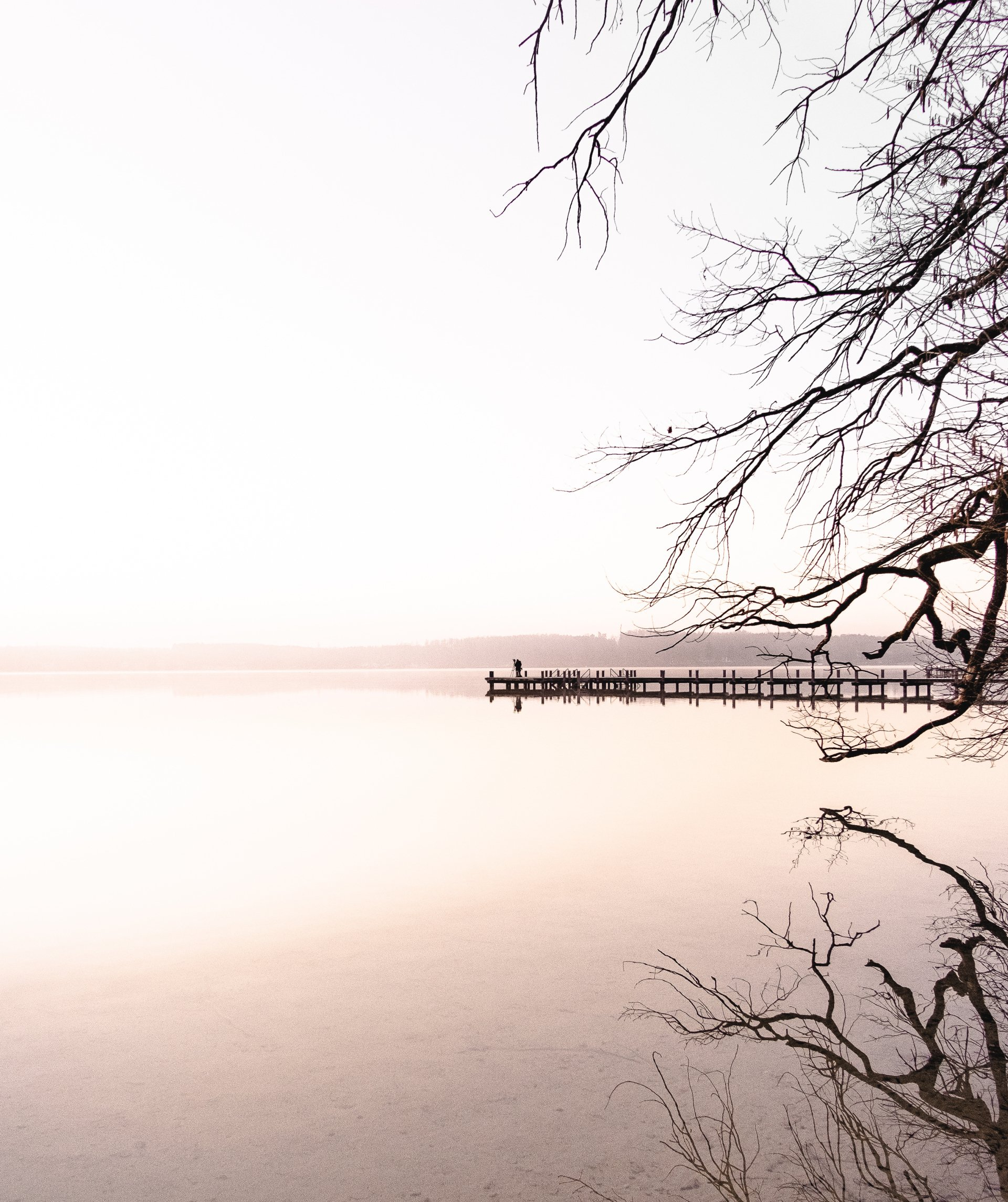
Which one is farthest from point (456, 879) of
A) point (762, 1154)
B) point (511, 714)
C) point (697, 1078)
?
point (511, 714)

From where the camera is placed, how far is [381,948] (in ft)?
27.4

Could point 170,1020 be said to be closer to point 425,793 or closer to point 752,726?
point 425,793

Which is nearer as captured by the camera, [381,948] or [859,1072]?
[859,1072]

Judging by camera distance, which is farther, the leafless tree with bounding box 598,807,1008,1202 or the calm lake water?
the calm lake water

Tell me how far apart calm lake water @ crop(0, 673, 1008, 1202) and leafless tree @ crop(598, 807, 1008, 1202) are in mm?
305

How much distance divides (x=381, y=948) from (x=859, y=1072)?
4.36 metres

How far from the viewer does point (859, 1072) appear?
17.4 feet

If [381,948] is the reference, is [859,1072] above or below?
above

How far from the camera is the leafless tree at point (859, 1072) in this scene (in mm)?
4211

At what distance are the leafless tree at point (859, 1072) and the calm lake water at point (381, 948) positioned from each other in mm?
305

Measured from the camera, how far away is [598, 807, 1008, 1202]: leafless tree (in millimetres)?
4211

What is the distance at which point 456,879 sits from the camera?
11.1 meters

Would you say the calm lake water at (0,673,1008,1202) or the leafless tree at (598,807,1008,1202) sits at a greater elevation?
the leafless tree at (598,807,1008,1202)

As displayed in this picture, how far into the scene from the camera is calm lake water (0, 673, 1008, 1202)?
471 centimetres
